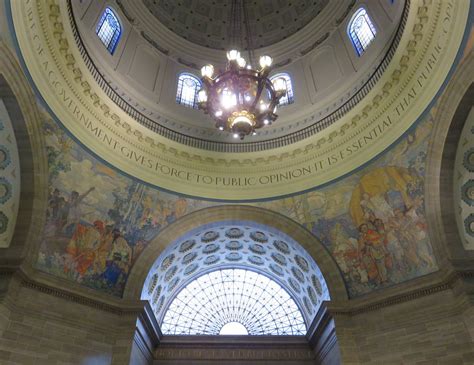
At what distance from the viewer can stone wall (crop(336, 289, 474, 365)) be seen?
929cm

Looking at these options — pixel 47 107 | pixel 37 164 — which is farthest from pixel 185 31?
pixel 37 164

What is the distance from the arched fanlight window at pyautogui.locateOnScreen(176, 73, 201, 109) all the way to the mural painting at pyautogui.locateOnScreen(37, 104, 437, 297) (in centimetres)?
396

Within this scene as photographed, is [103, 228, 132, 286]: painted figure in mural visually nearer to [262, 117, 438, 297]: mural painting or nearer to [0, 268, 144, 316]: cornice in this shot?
[0, 268, 144, 316]: cornice

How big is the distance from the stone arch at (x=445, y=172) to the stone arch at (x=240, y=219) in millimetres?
3138

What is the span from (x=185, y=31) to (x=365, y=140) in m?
8.43

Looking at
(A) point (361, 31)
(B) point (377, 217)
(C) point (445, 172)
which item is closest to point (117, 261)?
(B) point (377, 217)

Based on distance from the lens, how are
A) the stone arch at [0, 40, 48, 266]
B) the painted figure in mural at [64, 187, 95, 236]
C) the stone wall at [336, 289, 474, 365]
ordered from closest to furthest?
the stone arch at [0, 40, 48, 266] < the stone wall at [336, 289, 474, 365] < the painted figure in mural at [64, 187, 95, 236]

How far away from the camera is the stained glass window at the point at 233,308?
51.2 ft

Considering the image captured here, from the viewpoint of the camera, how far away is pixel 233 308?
645 inches

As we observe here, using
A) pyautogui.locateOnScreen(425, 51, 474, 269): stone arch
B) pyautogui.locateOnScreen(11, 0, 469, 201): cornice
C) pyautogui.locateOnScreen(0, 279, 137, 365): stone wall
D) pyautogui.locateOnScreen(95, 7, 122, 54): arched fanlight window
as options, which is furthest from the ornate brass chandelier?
pyautogui.locateOnScreen(0, 279, 137, 365): stone wall

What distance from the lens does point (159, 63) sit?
14.6 meters

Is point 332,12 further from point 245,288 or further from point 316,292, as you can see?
point 245,288

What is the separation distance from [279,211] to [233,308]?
18.7ft

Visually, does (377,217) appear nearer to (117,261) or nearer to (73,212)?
(117,261)
